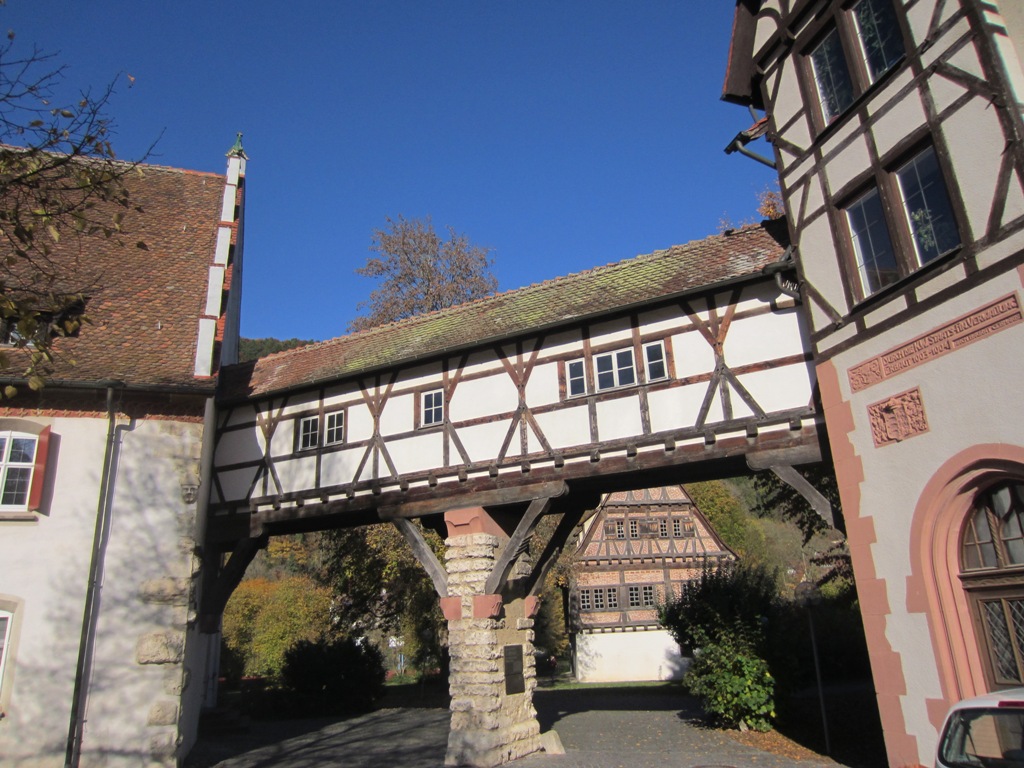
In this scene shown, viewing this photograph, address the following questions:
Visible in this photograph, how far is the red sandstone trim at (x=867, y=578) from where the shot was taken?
26.1 feet

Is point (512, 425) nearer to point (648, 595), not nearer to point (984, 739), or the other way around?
point (984, 739)

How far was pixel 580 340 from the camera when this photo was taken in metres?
12.0

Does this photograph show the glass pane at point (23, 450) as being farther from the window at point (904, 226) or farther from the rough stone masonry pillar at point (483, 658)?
the window at point (904, 226)

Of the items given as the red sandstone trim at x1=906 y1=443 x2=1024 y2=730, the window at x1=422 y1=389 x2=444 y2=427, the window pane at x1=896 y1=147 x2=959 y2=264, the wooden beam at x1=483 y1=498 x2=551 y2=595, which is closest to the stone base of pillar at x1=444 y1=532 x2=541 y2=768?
the wooden beam at x1=483 y1=498 x2=551 y2=595

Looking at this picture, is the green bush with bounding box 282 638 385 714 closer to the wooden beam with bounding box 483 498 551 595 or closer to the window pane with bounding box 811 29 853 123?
the wooden beam with bounding box 483 498 551 595

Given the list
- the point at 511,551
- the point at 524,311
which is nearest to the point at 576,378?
the point at 524,311

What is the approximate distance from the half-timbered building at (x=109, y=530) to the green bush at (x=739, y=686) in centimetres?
895

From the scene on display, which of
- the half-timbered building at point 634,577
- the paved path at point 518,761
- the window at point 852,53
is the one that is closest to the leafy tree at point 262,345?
the half-timbered building at point 634,577

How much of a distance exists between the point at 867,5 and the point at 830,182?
2.16 m

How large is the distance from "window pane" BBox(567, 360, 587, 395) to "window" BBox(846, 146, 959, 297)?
Result: 168 inches

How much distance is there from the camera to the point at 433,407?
1299cm

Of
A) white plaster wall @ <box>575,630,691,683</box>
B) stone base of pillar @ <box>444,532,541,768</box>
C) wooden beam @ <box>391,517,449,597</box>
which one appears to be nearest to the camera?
stone base of pillar @ <box>444,532,541,768</box>

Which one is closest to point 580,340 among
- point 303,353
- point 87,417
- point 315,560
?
point 303,353

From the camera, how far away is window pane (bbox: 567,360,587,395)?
11766 mm
